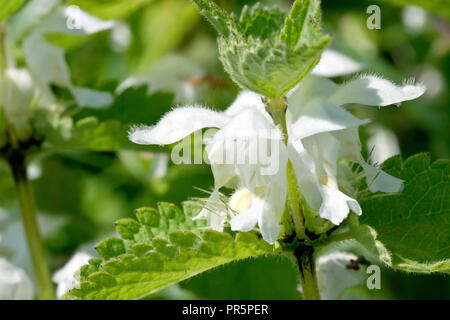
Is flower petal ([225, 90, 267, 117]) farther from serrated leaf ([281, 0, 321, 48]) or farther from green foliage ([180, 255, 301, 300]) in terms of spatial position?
green foliage ([180, 255, 301, 300])

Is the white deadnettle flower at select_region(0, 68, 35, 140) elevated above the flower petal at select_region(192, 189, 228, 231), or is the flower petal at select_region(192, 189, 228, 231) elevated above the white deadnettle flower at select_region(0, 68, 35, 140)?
the white deadnettle flower at select_region(0, 68, 35, 140)

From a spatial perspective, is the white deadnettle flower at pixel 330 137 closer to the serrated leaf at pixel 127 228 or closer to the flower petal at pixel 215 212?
the flower petal at pixel 215 212

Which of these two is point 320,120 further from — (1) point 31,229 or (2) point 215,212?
(1) point 31,229

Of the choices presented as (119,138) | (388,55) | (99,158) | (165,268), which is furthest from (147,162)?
(388,55)

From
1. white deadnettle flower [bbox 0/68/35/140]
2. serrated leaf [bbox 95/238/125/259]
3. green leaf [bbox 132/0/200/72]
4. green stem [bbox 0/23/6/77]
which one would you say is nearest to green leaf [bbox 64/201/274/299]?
serrated leaf [bbox 95/238/125/259]

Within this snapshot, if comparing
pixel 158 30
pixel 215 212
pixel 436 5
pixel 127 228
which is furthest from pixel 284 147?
pixel 158 30
